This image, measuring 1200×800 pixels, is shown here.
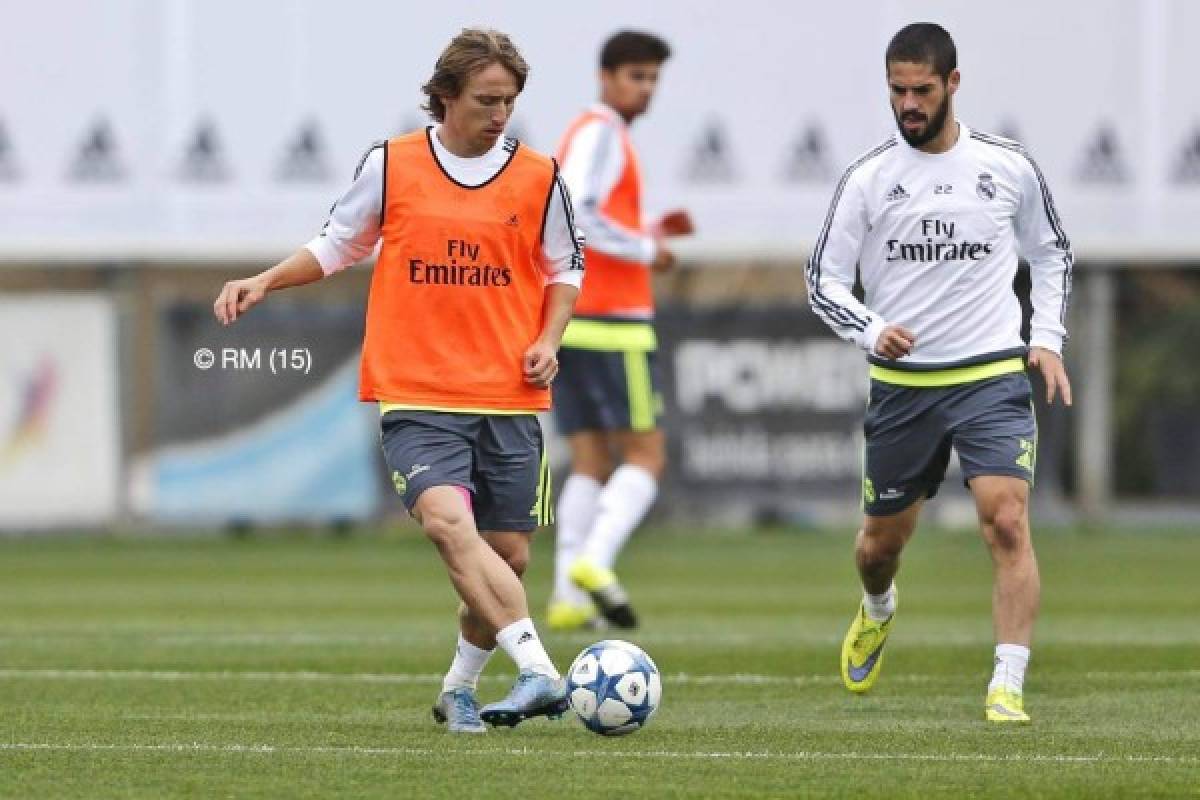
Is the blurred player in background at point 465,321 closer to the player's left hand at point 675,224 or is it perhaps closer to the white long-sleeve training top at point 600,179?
the white long-sleeve training top at point 600,179

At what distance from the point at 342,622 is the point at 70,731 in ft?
17.8

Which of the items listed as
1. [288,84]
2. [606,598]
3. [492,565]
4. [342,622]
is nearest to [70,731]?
[492,565]

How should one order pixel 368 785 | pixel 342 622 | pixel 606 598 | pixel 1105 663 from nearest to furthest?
pixel 368 785 < pixel 1105 663 < pixel 606 598 < pixel 342 622

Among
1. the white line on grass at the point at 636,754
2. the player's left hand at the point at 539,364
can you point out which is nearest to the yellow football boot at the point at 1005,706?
the white line on grass at the point at 636,754

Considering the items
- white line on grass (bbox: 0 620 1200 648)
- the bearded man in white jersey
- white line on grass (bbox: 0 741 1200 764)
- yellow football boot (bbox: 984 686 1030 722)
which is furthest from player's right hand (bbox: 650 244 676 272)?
white line on grass (bbox: 0 741 1200 764)

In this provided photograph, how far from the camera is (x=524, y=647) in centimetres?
834

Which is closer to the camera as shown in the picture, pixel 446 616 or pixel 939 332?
pixel 939 332

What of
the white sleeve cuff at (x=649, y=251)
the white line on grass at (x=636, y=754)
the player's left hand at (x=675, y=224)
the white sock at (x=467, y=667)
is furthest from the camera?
the player's left hand at (x=675, y=224)

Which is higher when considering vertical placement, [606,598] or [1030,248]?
[1030,248]

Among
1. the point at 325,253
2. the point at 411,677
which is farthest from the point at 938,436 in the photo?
the point at 411,677

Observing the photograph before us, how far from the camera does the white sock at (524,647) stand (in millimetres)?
8328

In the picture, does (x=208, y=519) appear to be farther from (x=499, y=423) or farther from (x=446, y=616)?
(x=499, y=423)

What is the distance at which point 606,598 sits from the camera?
41.5 feet

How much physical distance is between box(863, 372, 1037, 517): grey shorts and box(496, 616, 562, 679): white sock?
5.36 feet
